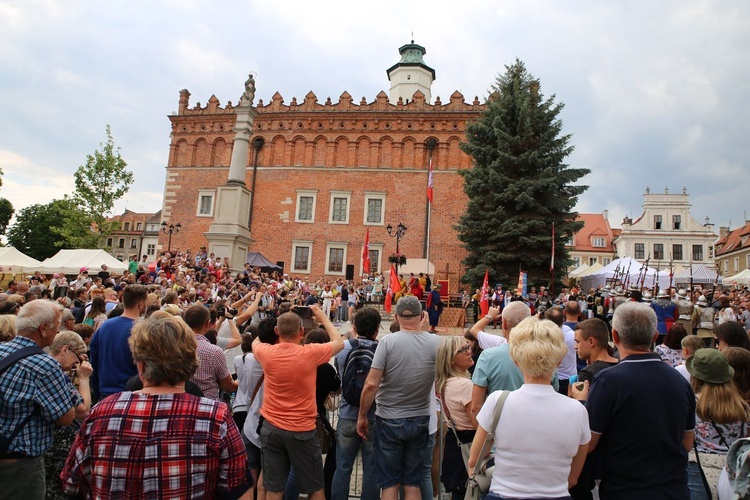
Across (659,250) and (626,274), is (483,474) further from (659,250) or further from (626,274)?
(659,250)

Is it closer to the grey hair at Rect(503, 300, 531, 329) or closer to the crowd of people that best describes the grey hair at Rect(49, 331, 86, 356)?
the crowd of people

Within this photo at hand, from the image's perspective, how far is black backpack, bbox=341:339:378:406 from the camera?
3.76m

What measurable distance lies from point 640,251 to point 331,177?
34.6m

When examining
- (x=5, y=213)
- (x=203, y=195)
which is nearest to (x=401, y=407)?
(x=203, y=195)

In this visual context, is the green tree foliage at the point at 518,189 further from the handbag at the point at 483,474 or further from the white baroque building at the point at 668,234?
the white baroque building at the point at 668,234

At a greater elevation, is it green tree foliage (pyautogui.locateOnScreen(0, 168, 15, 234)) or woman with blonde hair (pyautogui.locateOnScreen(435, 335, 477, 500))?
green tree foliage (pyautogui.locateOnScreen(0, 168, 15, 234))

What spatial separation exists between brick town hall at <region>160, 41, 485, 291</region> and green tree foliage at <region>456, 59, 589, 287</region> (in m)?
5.86

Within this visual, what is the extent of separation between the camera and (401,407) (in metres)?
3.53

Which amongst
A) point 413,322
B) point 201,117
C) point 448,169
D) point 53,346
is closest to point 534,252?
point 448,169

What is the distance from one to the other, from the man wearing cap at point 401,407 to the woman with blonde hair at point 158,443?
5.46 feet

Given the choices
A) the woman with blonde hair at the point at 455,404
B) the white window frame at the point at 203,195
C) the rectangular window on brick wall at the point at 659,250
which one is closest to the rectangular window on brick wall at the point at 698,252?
the rectangular window on brick wall at the point at 659,250

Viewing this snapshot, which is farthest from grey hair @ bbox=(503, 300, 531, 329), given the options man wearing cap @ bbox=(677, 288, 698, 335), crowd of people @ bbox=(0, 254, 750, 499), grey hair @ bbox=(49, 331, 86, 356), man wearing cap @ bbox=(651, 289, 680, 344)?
man wearing cap @ bbox=(677, 288, 698, 335)

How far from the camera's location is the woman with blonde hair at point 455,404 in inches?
134

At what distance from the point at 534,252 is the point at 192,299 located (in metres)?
16.1
